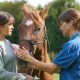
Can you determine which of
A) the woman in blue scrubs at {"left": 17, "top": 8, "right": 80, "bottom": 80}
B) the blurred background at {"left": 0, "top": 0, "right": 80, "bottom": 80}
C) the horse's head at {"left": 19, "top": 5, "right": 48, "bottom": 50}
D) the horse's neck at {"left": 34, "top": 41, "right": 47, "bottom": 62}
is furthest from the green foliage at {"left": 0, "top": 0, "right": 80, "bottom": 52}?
the woman in blue scrubs at {"left": 17, "top": 8, "right": 80, "bottom": 80}

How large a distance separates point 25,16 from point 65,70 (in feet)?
5.68

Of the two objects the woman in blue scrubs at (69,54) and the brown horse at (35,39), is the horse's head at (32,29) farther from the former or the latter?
the woman in blue scrubs at (69,54)

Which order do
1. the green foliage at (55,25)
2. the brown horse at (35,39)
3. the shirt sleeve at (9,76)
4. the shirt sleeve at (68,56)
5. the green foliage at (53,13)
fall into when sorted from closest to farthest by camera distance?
the shirt sleeve at (68,56)
the shirt sleeve at (9,76)
the brown horse at (35,39)
the green foliage at (55,25)
the green foliage at (53,13)

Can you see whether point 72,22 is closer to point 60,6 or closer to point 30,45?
point 30,45

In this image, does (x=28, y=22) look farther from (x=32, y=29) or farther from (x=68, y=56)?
(x=68, y=56)

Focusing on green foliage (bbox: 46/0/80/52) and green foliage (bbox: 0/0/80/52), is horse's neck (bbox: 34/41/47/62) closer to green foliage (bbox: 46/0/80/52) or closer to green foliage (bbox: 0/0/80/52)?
green foliage (bbox: 46/0/80/52)

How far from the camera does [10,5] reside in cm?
4891

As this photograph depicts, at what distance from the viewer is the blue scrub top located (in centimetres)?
402

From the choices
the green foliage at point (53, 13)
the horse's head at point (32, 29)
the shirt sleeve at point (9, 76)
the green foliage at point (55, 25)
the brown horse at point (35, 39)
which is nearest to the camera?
the shirt sleeve at point (9, 76)

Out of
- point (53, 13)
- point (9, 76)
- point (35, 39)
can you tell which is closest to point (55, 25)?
point (53, 13)

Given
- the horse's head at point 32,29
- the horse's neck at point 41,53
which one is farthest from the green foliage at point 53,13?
the horse's neck at point 41,53

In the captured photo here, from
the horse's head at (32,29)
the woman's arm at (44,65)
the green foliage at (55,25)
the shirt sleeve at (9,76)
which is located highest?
the horse's head at (32,29)

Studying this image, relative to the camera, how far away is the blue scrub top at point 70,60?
4023 millimetres

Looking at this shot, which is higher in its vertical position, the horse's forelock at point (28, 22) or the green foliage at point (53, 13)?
the horse's forelock at point (28, 22)
